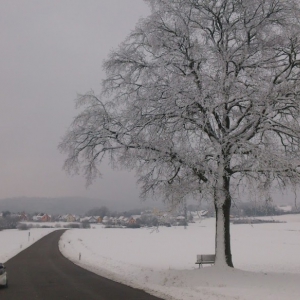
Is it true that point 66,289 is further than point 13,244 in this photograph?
No

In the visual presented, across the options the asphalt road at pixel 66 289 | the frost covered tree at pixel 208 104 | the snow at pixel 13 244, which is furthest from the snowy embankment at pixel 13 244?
the frost covered tree at pixel 208 104

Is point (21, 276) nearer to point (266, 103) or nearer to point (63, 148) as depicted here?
point (63, 148)

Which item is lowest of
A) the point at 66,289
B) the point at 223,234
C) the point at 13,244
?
the point at 13,244

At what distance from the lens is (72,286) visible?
1387cm

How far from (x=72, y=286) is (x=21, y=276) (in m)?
5.00

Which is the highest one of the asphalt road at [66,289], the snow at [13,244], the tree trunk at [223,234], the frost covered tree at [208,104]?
the frost covered tree at [208,104]

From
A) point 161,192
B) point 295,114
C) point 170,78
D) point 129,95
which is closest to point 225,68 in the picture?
point 170,78

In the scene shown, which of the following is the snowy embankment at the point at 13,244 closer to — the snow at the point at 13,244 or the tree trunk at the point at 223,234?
the snow at the point at 13,244

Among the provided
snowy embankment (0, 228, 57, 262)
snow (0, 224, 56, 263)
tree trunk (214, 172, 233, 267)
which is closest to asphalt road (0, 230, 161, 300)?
tree trunk (214, 172, 233, 267)

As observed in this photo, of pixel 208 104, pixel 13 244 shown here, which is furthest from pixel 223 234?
pixel 13 244

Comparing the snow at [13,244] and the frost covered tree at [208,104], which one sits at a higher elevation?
the frost covered tree at [208,104]

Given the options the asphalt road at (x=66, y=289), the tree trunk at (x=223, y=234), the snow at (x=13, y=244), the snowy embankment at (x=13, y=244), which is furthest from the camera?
the snowy embankment at (x=13, y=244)

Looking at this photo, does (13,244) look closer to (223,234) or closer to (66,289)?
(66,289)

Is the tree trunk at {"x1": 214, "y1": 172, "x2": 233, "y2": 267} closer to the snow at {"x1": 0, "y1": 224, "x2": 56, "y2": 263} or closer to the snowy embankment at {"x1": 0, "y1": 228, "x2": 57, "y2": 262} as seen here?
the snow at {"x1": 0, "y1": 224, "x2": 56, "y2": 263}
